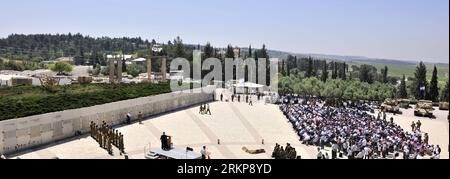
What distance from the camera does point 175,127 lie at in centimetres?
2302

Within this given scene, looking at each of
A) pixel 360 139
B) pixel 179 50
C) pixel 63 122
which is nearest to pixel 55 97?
pixel 63 122

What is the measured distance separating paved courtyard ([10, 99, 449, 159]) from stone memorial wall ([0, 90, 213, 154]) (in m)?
0.55

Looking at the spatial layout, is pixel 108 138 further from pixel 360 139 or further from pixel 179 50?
pixel 179 50

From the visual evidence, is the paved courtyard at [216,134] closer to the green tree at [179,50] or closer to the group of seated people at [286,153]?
the group of seated people at [286,153]

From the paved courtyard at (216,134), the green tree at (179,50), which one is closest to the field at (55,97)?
the paved courtyard at (216,134)

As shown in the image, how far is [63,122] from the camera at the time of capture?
18.8m

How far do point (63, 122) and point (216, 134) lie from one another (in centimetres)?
713

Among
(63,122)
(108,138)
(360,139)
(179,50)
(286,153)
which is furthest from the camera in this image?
(179,50)

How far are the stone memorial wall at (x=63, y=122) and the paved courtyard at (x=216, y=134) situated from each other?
1.81ft

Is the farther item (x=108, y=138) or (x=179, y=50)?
(x=179, y=50)
